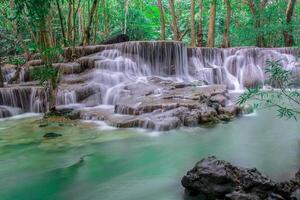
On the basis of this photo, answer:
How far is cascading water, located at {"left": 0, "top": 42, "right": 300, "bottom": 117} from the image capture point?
14.0 meters

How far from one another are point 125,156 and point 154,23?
2515 centimetres

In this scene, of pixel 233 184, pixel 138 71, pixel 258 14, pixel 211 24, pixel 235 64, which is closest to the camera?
pixel 233 184

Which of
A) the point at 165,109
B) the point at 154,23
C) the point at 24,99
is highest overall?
the point at 154,23

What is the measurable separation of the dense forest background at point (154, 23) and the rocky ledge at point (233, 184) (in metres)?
7.15

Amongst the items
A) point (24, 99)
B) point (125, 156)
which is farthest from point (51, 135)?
point (24, 99)

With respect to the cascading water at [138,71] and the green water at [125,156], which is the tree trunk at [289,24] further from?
the green water at [125,156]

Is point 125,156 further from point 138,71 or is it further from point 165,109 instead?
point 138,71

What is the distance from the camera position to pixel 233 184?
5059 mm

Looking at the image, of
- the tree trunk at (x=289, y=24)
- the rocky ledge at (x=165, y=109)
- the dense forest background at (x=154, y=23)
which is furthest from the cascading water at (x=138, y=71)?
Answer: the tree trunk at (x=289, y=24)

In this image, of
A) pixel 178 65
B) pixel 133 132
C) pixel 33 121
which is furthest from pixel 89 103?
pixel 178 65

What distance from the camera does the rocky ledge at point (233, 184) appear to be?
486 cm

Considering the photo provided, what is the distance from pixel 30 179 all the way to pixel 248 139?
193 inches

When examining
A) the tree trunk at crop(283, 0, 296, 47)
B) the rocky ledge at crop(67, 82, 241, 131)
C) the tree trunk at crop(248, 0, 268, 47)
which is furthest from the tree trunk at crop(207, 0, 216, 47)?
the rocky ledge at crop(67, 82, 241, 131)

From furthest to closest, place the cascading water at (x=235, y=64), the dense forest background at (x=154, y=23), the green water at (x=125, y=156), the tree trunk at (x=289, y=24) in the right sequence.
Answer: the tree trunk at (x=289, y=24)
the dense forest background at (x=154, y=23)
the cascading water at (x=235, y=64)
the green water at (x=125, y=156)
